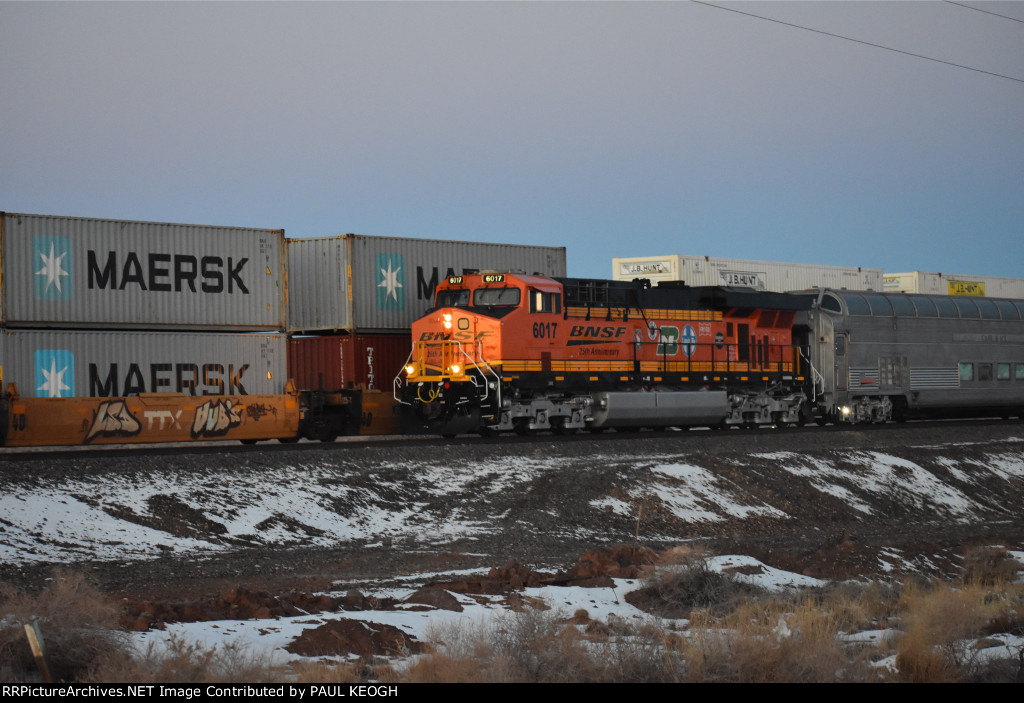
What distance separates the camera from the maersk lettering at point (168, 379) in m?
20.5

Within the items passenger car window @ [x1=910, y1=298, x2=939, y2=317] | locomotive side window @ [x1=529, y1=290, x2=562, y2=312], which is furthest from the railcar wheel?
passenger car window @ [x1=910, y1=298, x2=939, y2=317]

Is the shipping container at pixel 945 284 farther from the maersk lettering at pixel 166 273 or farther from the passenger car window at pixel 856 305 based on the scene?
the maersk lettering at pixel 166 273

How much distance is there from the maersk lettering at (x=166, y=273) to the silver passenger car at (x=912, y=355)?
14.9m

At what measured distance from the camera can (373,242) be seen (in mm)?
23875

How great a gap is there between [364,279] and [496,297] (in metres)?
3.33

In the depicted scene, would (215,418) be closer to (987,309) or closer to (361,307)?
(361,307)

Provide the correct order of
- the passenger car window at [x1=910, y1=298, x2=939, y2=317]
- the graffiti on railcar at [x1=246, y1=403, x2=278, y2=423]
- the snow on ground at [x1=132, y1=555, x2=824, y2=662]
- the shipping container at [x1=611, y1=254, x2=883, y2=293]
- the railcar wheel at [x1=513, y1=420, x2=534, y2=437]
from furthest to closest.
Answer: the shipping container at [x1=611, y1=254, x2=883, y2=293] < the passenger car window at [x1=910, y1=298, x2=939, y2=317] < the railcar wheel at [x1=513, y1=420, x2=534, y2=437] < the graffiti on railcar at [x1=246, y1=403, x2=278, y2=423] < the snow on ground at [x1=132, y1=555, x2=824, y2=662]

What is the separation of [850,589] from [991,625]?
1.53 metres

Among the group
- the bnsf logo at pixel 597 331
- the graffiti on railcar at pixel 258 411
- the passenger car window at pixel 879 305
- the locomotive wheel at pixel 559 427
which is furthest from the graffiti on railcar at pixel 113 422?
the passenger car window at pixel 879 305

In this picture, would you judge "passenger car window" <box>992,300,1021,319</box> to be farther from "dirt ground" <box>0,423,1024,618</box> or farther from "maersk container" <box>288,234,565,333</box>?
"maersk container" <box>288,234,565,333</box>

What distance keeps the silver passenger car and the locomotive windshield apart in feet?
33.9

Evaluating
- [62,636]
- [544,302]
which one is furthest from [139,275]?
[62,636]

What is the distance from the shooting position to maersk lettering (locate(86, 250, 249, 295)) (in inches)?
834

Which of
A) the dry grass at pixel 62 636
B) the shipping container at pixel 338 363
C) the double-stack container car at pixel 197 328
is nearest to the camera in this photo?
the dry grass at pixel 62 636
